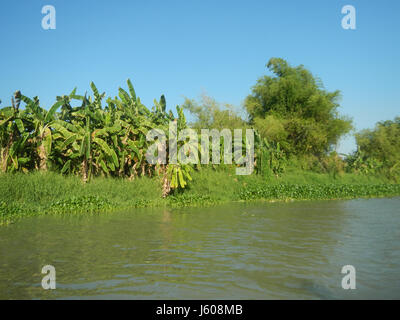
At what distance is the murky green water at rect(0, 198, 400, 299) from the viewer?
15.8 feet

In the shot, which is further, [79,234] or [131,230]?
[131,230]

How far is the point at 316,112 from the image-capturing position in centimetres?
2962

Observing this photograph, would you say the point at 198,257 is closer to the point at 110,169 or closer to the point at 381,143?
the point at 110,169

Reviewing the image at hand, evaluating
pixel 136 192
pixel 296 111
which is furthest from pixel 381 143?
pixel 136 192

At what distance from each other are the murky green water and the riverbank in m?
1.40

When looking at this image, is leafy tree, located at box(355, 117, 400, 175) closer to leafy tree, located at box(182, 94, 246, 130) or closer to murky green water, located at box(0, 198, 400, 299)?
leafy tree, located at box(182, 94, 246, 130)

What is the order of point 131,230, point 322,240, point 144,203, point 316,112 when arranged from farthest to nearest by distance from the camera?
point 316,112, point 144,203, point 131,230, point 322,240

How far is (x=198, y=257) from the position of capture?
6.42 meters

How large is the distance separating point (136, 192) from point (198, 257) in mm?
8400

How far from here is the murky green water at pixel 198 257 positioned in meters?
4.80

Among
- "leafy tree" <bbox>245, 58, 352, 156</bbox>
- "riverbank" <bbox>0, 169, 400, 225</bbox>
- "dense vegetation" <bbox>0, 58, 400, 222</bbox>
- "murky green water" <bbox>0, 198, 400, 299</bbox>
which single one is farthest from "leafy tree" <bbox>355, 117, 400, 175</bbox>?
"murky green water" <bbox>0, 198, 400, 299</bbox>
